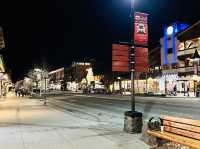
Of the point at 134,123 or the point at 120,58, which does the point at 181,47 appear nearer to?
the point at 120,58

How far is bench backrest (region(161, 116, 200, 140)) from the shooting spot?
8639 millimetres

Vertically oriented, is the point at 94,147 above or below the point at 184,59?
below

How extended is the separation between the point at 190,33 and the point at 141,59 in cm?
5755

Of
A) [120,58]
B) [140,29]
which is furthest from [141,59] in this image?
[140,29]

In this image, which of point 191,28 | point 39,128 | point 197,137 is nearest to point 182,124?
point 197,137

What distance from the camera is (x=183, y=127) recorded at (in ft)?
30.3

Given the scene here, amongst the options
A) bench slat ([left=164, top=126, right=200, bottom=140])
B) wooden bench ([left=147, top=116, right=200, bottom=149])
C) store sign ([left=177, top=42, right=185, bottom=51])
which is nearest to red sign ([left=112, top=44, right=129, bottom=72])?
wooden bench ([left=147, top=116, right=200, bottom=149])

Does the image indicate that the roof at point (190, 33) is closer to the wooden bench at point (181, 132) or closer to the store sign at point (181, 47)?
the store sign at point (181, 47)

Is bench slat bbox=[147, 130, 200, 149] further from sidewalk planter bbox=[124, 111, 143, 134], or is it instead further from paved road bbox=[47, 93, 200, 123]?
paved road bbox=[47, 93, 200, 123]

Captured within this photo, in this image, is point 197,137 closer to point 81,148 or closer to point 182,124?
point 182,124

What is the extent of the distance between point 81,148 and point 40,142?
69.1 inches

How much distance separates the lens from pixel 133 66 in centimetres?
1430

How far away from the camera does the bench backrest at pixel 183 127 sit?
8639 mm

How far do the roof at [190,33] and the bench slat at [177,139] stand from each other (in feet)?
197
